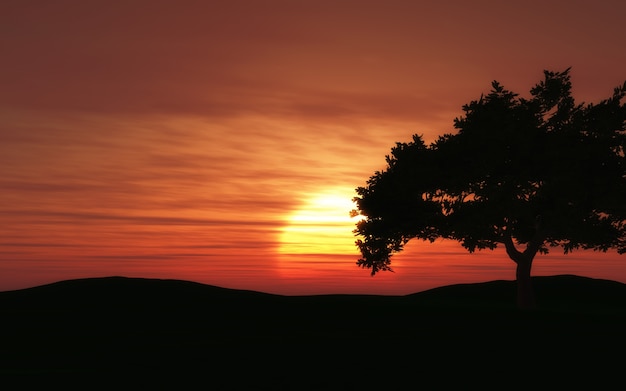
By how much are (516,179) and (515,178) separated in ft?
0.29

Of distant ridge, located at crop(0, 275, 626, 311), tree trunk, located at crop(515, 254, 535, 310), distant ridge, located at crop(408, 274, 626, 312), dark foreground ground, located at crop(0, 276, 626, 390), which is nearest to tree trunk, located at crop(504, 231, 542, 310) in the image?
tree trunk, located at crop(515, 254, 535, 310)

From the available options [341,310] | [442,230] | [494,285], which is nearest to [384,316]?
[341,310]

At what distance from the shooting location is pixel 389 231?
54.9 m

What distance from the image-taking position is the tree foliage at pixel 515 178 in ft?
168

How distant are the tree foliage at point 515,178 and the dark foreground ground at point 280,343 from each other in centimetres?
605

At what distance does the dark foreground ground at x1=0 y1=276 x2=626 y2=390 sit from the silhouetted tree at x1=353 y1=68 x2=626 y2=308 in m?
6.01

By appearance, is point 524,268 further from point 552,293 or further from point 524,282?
point 552,293

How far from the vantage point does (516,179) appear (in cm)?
5153

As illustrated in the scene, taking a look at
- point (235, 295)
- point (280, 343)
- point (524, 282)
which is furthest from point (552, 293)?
point (280, 343)

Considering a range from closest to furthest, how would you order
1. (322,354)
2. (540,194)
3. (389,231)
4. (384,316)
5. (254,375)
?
(254,375)
(322,354)
(384,316)
(540,194)
(389,231)

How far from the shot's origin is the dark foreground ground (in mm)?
21000

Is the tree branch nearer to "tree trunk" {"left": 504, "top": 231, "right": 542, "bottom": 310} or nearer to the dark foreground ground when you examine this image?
"tree trunk" {"left": 504, "top": 231, "right": 542, "bottom": 310}

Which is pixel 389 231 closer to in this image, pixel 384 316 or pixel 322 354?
pixel 384 316

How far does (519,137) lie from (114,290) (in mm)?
26175
